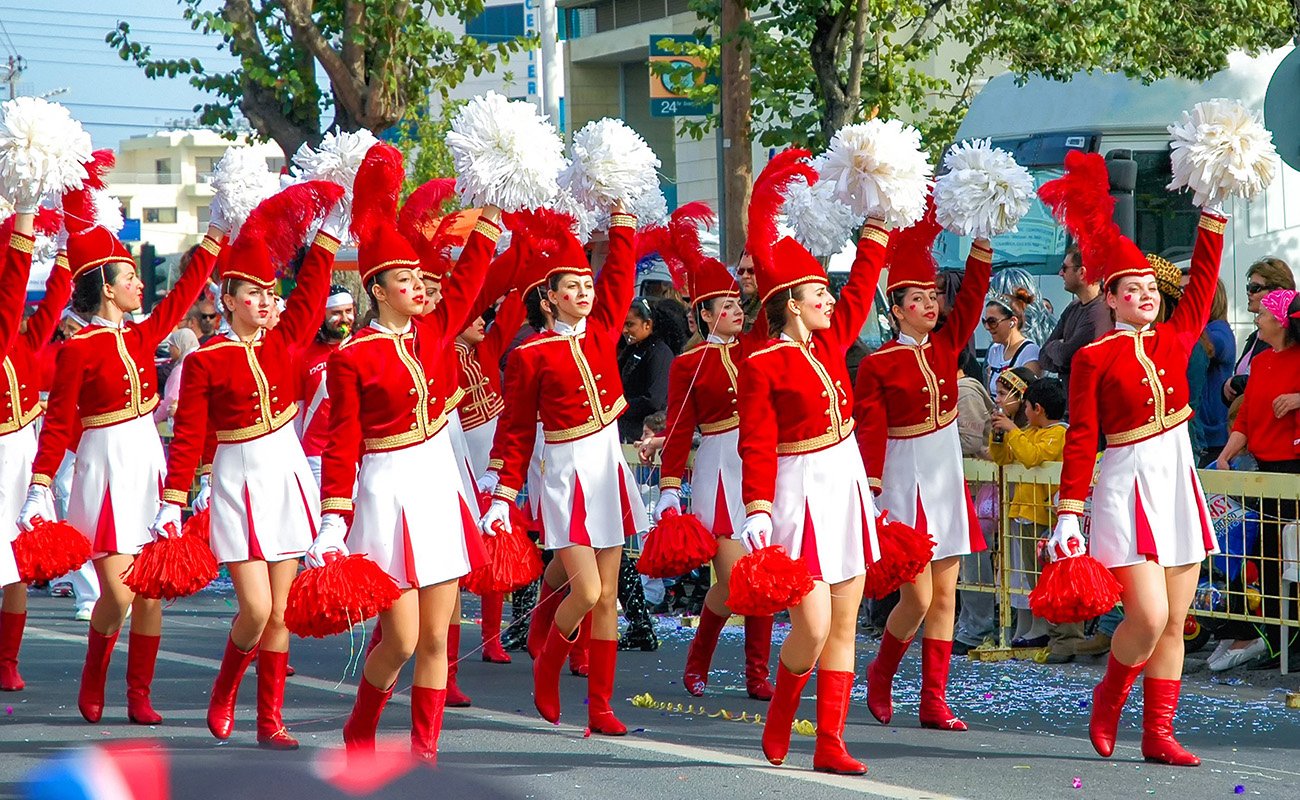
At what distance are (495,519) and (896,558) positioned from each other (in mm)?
1407

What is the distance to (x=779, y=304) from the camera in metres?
6.48

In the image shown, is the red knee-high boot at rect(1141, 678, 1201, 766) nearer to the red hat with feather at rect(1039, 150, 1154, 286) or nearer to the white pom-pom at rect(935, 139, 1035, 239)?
the red hat with feather at rect(1039, 150, 1154, 286)

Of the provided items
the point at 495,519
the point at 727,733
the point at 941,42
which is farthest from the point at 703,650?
the point at 941,42

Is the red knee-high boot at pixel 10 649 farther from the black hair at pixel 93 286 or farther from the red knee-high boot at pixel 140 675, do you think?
the black hair at pixel 93 286

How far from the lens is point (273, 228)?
23.1 ft

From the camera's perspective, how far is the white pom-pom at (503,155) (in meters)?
6.59

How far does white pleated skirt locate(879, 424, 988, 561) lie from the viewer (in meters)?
7.24

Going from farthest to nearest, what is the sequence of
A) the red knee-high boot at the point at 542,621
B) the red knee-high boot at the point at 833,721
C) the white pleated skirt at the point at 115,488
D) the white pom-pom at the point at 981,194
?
the red knee-high boot at the point at 542,621
the white pleated skirt at the point at 115,488
the white pom-pom at the point at 981,194
the red knee-high boot at the point at 833,721

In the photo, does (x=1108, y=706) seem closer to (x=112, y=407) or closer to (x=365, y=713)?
(x=365, y=713)

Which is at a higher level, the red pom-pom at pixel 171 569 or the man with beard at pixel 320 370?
the man with beard at pixel 320 370

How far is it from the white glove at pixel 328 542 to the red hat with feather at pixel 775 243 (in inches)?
63.7

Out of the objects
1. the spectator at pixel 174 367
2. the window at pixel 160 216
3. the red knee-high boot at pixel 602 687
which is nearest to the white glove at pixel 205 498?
the red knee-high boot at pixel 602 687

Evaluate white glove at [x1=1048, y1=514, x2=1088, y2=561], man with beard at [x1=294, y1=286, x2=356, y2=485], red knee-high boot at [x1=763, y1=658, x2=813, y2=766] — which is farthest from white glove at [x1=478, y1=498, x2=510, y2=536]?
man with beard at [x1=294, y1=286, x2=356, y2=485]

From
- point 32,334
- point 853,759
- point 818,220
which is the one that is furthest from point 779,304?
point 32,334
